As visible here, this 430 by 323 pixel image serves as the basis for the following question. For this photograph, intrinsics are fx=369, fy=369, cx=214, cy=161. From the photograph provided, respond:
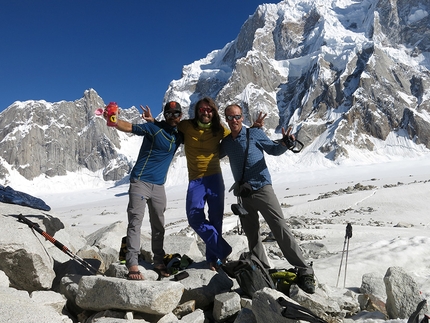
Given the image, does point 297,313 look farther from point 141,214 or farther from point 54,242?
point 54,242

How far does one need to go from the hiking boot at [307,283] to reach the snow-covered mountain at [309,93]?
196 feet

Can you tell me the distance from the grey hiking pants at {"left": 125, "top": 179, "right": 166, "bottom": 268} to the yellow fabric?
550 mm

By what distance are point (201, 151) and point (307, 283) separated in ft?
7.16

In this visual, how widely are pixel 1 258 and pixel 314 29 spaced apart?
577 feet

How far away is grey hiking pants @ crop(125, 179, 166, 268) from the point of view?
4770 mm

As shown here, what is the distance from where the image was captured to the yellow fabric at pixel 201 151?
5117mm

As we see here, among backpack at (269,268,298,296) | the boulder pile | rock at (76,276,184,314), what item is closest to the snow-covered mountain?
backpack at (269,268,298,296)

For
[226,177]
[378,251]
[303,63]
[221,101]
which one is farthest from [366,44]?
[378,251]

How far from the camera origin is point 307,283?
4.38 meters

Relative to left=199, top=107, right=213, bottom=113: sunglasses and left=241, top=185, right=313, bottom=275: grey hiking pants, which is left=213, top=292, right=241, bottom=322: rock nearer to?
left=241, top=185, right=313, bottom=275: grey hiking pants

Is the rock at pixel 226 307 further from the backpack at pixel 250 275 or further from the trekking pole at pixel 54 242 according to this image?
the trekking pole at pixel 54 242

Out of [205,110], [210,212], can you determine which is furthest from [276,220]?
[205,110]

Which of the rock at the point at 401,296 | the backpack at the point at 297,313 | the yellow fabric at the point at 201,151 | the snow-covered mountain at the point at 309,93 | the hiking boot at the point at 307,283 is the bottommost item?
the rock at the point at 401,296

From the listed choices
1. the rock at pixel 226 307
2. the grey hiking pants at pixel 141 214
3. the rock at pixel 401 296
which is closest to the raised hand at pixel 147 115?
the grey hiking pants at pixel 141 214
